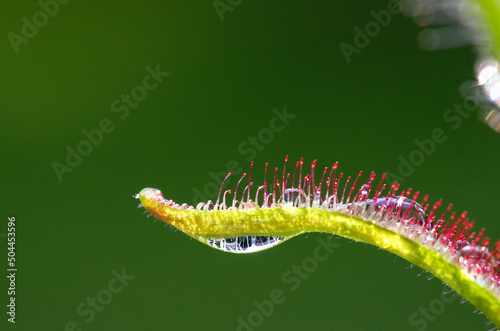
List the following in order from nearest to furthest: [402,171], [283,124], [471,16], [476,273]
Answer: [471,16] < [476,273] < [402,171] < [283,124]

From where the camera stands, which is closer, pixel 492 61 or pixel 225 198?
pixel 492 61

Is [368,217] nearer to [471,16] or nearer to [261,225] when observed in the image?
[261,225]

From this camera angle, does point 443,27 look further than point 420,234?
No

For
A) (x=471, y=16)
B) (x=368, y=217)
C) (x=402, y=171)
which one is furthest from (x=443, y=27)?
(x=402, y=171)

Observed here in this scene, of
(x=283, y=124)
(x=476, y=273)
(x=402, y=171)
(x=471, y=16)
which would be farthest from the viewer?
(x=283, y=124)

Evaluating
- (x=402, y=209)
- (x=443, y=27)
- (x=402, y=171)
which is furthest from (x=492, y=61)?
(x=402, y=171)

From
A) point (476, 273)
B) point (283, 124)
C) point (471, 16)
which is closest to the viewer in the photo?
point (471, 16)

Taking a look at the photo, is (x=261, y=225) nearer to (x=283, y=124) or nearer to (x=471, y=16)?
(x=471, y=16)

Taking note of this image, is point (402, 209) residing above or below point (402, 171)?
below

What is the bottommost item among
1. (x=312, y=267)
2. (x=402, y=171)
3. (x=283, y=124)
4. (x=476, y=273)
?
(x=476, y=273)
